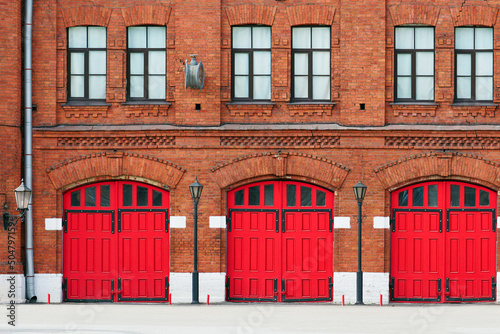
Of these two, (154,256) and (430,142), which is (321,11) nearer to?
(430,142)

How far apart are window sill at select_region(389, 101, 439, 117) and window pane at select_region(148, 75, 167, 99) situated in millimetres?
5317

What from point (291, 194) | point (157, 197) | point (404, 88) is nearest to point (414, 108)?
point (404, 88)

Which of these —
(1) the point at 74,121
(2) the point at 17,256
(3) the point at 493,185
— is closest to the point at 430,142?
(3) the point at 493,185

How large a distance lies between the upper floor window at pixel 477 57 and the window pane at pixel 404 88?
45.2 inches

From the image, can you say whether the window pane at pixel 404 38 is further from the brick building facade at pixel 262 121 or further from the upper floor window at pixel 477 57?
the upper floor window at pixel 477 57

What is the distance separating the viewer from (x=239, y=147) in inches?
750

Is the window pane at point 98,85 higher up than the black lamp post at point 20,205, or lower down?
higher up

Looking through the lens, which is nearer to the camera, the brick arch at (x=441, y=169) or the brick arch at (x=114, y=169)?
the brick arch at (x=441, y=169)

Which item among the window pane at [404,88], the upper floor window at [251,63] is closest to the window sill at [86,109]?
the upper floor window at [251,63]

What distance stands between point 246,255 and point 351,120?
13.0ft

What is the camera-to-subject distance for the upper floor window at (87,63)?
19312 millimetres

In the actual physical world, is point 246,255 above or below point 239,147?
below

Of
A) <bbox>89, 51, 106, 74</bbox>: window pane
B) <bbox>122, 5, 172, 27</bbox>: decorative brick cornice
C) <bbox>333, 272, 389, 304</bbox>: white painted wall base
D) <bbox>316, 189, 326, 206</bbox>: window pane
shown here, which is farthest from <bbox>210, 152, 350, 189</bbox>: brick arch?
<bbox>122, 5, 172, 27</bbox>: decorative brick cornice
